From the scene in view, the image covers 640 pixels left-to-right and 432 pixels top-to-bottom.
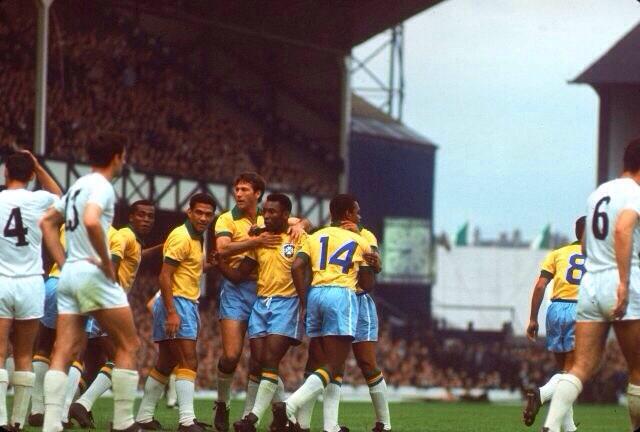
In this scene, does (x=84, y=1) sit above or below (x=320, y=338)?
above

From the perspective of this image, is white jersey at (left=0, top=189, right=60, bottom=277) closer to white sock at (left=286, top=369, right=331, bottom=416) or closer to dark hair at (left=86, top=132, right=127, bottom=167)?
dark hair at (left=86, top=132, right=127, bottom=167)

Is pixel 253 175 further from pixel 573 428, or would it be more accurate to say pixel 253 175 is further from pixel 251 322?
pixel 573 428

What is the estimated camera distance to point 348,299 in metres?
13.2

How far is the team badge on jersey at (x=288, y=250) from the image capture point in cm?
1354

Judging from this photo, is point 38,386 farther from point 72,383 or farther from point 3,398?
point 3,398

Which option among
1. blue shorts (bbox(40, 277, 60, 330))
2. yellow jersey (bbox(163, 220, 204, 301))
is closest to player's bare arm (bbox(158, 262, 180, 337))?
yellow jersey (bbox(163, 220, 204, 301))

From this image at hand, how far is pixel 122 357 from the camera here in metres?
10.7

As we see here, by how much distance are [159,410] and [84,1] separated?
19.1m

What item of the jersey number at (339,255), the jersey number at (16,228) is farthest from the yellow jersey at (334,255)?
the jersey number at (16,228)

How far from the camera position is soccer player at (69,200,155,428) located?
45.8 feet

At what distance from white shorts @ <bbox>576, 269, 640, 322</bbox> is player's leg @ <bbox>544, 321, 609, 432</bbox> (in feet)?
0.25

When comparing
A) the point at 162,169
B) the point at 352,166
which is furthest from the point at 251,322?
the point at 352,166

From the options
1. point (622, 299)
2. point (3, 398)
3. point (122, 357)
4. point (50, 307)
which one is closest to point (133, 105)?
point (50, 307)

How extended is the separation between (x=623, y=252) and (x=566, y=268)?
476cm
